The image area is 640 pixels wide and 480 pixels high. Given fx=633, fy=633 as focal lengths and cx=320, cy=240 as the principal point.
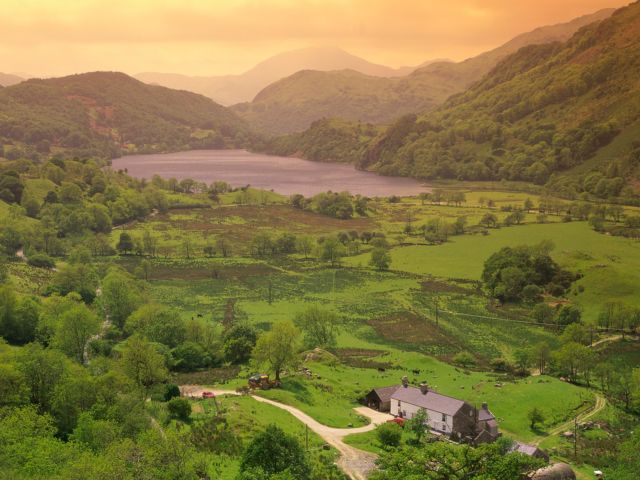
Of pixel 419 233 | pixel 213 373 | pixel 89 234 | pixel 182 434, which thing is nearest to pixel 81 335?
pixel 213 373

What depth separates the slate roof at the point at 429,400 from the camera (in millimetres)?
50906

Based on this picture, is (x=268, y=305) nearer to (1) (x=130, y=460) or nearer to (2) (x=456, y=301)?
(2) (x=456, y=301)

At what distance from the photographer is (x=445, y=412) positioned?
50656 mm

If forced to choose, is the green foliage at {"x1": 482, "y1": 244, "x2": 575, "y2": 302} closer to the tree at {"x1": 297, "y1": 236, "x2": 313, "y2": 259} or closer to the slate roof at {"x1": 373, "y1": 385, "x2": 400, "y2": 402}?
the tree at {"x1": 297, "y1": 236, "x2": 313, "y2": 259}

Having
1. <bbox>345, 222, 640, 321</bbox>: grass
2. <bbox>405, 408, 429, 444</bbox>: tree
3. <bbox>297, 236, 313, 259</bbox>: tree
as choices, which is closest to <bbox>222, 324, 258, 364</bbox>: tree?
<bbox>405, 408, 429, 444</bbox>: tree

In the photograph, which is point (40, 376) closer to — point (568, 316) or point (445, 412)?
point (445, 412)

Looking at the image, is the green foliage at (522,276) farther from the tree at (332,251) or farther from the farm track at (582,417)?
the farm track at (582,417)

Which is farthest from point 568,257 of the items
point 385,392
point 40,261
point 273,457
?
point 40,261

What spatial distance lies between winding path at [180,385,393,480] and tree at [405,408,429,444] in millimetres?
3647

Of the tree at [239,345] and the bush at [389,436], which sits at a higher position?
the bush at [389,436]

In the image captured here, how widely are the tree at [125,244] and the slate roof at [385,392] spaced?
83.5 meters

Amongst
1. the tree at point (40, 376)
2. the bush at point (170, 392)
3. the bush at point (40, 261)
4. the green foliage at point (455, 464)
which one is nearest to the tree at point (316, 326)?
the bush at point (170, 392)

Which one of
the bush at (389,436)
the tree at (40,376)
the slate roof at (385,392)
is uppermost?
the tree at (40,376)

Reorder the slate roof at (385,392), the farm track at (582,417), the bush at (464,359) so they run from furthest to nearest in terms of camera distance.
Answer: the bush at (464,359) < the slate roof at (385,392) < the farm track at (582,417)
